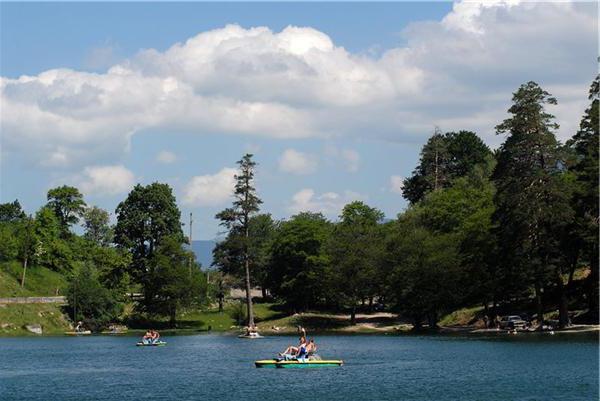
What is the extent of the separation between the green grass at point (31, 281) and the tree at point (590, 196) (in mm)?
82747

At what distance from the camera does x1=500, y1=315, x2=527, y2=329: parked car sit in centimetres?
9888

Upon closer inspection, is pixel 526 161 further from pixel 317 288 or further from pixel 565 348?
pixel 317 288

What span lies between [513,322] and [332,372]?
3926 cm

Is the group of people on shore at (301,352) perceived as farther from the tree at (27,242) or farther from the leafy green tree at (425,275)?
the tree at (27,242)

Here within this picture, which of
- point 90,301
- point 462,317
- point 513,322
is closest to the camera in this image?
point 513,322

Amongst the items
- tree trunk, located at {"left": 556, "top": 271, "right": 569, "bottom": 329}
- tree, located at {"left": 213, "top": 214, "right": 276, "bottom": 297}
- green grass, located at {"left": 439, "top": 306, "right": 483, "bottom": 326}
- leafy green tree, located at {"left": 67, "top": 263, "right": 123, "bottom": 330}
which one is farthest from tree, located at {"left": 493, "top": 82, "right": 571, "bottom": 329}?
leafy green tree, located at {"left": 67, "top": 263, "right": 123, "bottom": 330}

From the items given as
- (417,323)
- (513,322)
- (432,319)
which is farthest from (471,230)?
(417,323)

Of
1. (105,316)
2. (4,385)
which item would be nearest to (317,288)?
(105,316)

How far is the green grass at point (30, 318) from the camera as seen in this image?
12975cm

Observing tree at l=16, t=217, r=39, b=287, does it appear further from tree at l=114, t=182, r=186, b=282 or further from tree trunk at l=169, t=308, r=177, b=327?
tree trunk at l=169, t=308, r=177, b=327

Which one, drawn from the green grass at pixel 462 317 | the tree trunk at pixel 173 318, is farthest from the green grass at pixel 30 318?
the green grass at pixel 462 317

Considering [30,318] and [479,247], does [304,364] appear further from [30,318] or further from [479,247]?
[30,318]

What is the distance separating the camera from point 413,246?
115938 millimetres

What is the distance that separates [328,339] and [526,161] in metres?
29.7
